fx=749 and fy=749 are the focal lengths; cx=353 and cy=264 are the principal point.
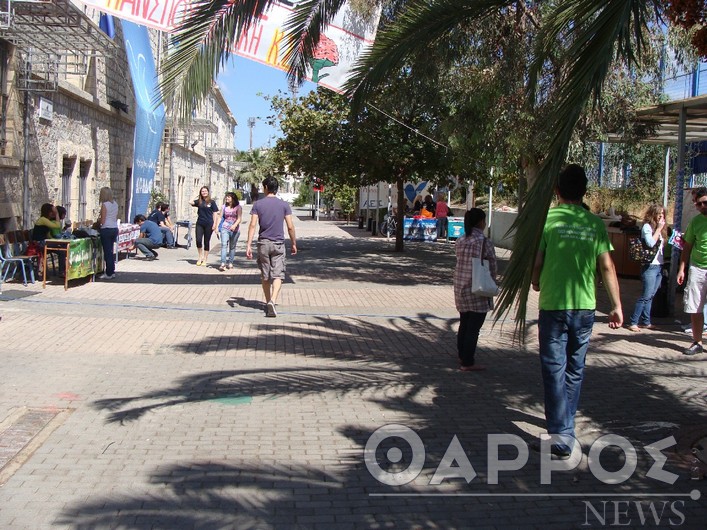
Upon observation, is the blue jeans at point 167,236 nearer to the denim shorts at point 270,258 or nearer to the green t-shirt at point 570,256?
the denim shorts at point 270,258

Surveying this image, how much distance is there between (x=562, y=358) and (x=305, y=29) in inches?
165

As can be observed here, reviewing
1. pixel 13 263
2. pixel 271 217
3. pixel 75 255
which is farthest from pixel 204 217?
pixel 271 217

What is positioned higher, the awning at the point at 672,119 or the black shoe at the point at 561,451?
the awning at the point at 672,119

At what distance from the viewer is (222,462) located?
4.81 m

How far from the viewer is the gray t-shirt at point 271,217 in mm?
10070

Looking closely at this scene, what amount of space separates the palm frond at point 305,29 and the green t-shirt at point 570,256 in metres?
3.47

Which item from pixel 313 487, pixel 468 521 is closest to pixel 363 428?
pixel 313 487

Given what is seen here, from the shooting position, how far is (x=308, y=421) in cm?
570

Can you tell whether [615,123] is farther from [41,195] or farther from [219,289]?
[41,195]

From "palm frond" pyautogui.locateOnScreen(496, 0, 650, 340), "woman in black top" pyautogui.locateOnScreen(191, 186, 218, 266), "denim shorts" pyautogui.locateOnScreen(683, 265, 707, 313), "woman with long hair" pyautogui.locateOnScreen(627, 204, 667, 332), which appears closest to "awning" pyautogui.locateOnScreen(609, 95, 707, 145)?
"woman with long hair" pyautogui.locateOnScreen(627, 204, 667, 332)

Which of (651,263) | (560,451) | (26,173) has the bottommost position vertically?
(560,451)

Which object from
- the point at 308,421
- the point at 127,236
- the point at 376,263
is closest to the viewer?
the point at 308,421

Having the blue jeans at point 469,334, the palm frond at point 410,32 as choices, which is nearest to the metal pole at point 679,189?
the blue jeans at point 469,334

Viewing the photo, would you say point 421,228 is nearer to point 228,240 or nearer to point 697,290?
point 228,240
